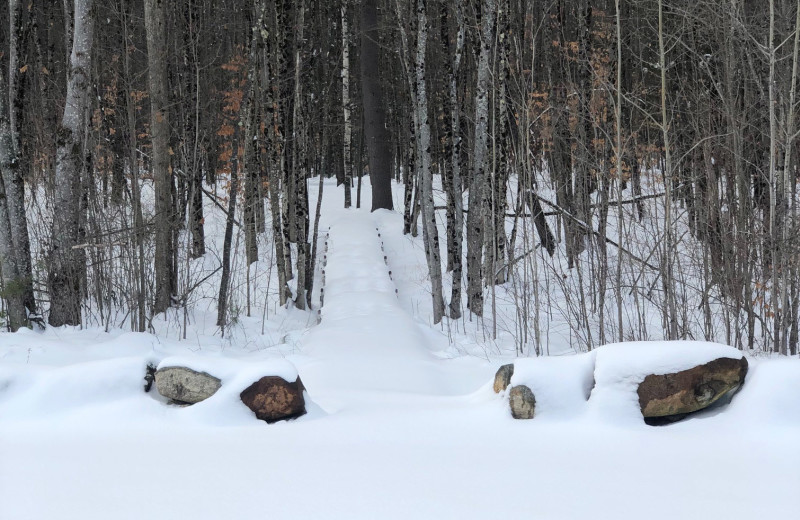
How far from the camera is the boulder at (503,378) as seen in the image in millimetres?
5676

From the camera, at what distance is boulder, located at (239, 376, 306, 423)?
18.0 feet

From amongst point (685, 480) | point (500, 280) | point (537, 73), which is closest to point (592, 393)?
point (685, 480)

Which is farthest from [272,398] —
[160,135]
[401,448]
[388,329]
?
[160,135]

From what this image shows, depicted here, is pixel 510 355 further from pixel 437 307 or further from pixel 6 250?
pixel 6 250

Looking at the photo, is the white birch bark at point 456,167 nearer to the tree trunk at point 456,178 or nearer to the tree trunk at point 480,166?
the tree trunk at point 456,178

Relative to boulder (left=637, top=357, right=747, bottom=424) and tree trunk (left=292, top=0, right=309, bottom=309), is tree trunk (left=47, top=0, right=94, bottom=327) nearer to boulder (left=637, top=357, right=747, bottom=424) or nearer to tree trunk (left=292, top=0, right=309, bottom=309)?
tree trunk (left=292, top=0, right=309, bottom=309)

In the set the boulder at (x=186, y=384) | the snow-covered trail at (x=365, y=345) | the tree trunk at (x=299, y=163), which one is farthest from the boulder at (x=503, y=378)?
the tree trunk at (x=299, y=163)

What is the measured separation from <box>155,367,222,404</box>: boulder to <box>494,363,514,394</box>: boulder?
223cm

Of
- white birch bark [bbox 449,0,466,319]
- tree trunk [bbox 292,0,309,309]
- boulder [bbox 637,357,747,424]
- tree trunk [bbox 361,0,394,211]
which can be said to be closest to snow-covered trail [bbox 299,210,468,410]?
tree trunk [bbox 292,0,309,309]

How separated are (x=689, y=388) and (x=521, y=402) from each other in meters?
1.22

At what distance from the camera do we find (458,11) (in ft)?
36.2

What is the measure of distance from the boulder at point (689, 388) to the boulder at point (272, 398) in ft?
8.55

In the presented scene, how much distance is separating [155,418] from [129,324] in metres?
4.60

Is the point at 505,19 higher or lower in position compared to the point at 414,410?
higher
